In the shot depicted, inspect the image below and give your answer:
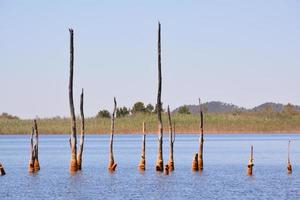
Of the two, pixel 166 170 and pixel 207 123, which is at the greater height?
pixel 207 123

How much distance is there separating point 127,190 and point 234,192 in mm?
4895

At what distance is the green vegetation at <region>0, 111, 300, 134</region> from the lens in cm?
10844

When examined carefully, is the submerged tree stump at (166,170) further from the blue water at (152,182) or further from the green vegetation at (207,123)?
the green vegetation at (207,123)

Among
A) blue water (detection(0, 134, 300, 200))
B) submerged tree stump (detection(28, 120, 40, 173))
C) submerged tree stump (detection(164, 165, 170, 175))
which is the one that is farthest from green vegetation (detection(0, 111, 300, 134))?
submerged tree stump (detection(164, 165, 170, 175))

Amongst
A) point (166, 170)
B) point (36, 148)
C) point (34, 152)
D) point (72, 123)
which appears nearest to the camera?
A: point (166, 170)

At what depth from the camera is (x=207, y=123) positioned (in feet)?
357

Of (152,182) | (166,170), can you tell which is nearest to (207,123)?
(166,170)

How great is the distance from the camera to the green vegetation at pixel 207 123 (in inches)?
4269

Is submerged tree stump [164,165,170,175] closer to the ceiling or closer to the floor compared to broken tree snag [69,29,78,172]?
closer to the floor

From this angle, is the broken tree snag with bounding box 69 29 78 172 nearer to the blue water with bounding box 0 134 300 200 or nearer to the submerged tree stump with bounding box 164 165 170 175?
the blue water with bounding box 0 134 300 200

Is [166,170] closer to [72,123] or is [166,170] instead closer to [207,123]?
[72,123]

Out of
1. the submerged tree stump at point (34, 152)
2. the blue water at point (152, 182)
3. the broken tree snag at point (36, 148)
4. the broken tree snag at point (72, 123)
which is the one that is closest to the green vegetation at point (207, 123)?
the blue water at point (152, 182)

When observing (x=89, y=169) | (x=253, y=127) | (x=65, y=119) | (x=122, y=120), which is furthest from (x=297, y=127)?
(x=89, y=169)

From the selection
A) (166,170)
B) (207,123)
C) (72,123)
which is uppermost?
(207,123)
